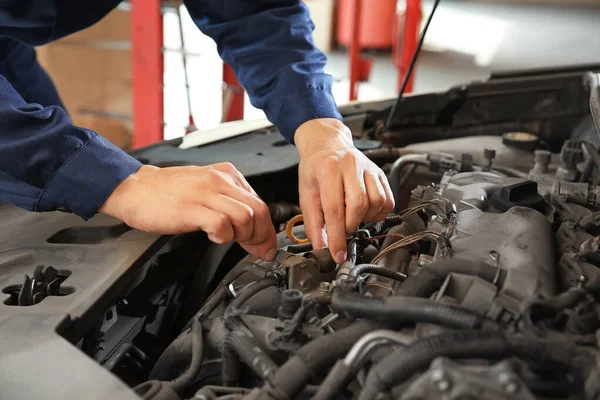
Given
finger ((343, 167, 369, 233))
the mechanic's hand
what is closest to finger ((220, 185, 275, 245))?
the mechanic's hand

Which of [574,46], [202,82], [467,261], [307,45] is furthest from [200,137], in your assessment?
[574,46]

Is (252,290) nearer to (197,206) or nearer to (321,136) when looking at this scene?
(197,206)

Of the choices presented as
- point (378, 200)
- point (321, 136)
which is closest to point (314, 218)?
point (378, 200)

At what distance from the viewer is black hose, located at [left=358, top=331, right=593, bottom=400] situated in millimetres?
571

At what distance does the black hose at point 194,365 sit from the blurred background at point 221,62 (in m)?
1.49

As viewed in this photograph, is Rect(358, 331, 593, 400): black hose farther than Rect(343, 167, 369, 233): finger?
No

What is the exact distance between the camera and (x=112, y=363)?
33.6 inches

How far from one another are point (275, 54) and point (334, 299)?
0.70m

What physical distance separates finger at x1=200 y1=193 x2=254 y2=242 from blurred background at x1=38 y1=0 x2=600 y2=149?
1.36 metres

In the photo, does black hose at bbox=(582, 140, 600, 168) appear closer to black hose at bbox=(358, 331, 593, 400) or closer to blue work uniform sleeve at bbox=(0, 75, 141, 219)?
black hose at bbox=(358, 331, 593, 400)

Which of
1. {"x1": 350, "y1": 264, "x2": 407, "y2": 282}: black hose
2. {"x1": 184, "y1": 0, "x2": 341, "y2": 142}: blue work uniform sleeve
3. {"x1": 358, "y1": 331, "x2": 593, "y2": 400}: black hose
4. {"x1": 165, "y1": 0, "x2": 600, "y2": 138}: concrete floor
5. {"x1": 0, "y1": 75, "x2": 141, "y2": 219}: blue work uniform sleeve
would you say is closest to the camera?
{"x1": 358, "y1": 331, "x2": 593, "y2": 400}: black hose

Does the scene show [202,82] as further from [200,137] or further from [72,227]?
[72,227]

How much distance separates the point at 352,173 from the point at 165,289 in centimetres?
40

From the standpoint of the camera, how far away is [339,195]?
2.96 ft
